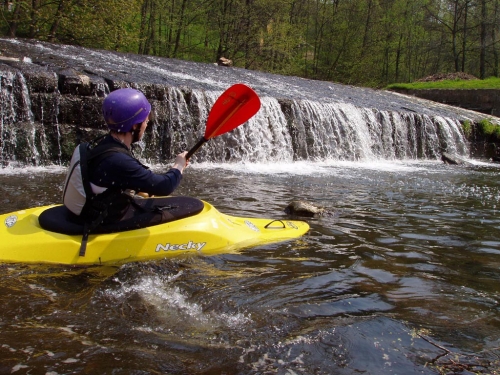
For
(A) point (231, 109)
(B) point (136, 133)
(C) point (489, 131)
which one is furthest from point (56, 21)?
(C) point (489, 131)

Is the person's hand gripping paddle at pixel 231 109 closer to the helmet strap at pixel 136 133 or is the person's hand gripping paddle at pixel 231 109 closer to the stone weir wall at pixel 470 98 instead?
the helmet strap at pixel 136 133

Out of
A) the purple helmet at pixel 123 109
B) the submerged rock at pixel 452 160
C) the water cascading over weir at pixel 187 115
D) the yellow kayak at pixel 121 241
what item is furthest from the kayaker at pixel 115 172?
the submerged rock at pixel 452 160

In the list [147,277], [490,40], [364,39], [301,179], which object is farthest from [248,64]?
[147,277]

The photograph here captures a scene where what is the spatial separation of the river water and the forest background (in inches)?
474

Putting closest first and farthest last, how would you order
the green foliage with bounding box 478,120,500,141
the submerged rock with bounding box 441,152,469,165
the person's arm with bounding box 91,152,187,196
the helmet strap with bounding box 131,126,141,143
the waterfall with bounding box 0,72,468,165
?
1. the person's arm with bounding box 91,152,187,196
2. the helmet strap with bounding box 131,126,141,143
3. the waterfall with bounding box 0,72,468,165
4. the submerged rock with bounding box 441,152,469,165
5. the green foliage with bounding box 478,120,500,141

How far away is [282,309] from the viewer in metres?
2.66

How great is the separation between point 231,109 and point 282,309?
6.95ft

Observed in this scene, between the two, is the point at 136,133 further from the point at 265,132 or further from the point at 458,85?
the point at 458,85

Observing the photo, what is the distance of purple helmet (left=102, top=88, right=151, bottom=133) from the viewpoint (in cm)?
292

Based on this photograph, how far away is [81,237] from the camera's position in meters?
3.15

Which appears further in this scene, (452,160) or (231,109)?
(452,160)

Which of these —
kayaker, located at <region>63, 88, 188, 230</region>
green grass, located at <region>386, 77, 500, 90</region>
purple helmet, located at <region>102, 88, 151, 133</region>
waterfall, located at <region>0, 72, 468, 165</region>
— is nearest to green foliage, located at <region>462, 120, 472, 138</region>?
waterfall, located at <region>0, 72, 468, 165</region>

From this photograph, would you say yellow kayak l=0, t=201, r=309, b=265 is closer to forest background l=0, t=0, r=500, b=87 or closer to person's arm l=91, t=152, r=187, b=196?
person's arm l=91, t=152, r=187, b=196

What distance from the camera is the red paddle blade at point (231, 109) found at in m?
4.21
